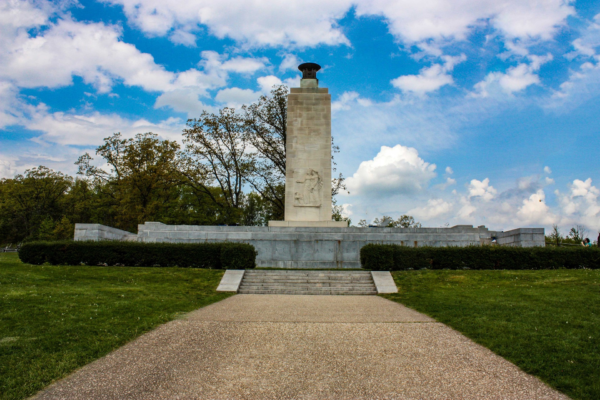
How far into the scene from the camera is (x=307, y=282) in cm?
1689

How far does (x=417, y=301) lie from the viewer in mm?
12984

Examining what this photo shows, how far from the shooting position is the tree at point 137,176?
1447 inches

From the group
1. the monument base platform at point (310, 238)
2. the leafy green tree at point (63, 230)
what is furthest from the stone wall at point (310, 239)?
the leafy green tree at point (63, 230)

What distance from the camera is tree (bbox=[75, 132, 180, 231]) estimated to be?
121ft

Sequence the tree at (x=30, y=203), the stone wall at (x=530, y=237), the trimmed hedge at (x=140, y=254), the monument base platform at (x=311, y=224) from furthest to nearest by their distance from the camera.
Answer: the tree at (x=30, y=203)
the monument base platform at (x=311, y=224)
the stone wall at (x=530, y=237)
the trimmed hedge at (x=140, y=254)

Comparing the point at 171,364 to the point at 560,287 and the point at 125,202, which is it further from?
the point at 125,202

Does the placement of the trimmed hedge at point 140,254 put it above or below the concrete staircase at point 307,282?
above

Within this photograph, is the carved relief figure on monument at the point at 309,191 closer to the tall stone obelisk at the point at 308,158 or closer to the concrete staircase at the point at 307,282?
the tall stone obelisk at the point at 308,158

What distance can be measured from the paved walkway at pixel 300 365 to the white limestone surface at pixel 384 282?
554cm

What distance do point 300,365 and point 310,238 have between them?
14736mm

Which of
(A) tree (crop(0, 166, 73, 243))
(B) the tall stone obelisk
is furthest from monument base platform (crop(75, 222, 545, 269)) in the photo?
(A) tree (crop(0, 166, 73, 243))

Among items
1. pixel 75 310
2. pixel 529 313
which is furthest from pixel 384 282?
pixel 75 310

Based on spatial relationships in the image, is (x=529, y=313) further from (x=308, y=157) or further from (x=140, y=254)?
(x=308, y=157)

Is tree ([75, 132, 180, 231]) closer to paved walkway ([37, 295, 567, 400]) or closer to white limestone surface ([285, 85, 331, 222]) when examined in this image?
white limestone surface ([285, 85, 331, 222])
